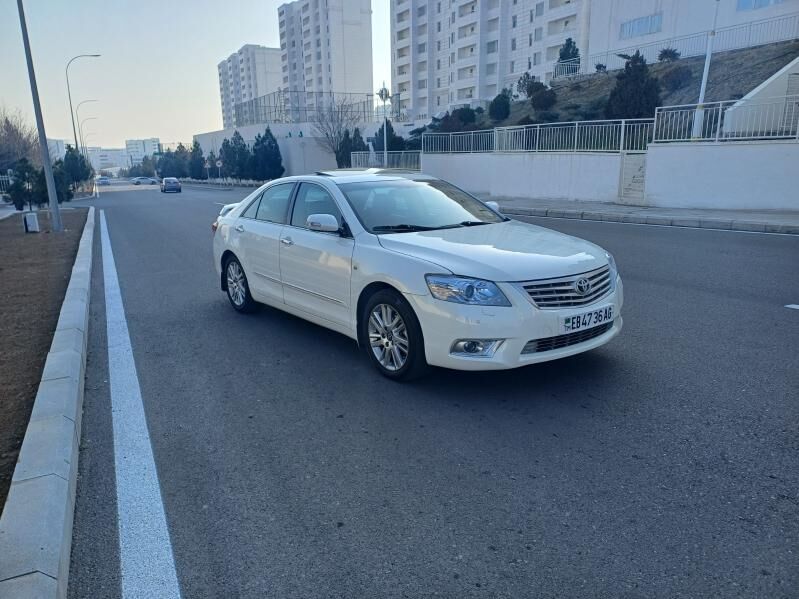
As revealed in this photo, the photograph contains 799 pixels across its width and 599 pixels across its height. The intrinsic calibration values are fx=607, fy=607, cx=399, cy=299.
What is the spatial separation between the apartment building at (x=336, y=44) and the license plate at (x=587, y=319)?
103976 mm

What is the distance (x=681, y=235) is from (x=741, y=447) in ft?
34.6

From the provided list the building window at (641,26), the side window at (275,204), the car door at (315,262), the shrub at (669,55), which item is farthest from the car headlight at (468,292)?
the building window at (641,26)

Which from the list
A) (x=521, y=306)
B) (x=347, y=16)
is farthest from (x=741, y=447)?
(x=347, y=16)

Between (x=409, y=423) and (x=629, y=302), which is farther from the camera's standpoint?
(x=629, y=302)

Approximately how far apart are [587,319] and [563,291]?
0.30 meters

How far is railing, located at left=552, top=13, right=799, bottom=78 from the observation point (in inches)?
1336

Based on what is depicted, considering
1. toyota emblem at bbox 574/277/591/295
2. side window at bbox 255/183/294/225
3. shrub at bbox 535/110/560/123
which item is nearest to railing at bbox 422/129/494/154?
shrub at bbox 535/110/560/123

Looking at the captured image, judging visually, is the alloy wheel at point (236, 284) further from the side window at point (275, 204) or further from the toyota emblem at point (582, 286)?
the toyota emblem at point (582, 286)

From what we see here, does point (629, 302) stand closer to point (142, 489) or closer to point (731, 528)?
point (731, 528)

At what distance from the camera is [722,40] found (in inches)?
1458

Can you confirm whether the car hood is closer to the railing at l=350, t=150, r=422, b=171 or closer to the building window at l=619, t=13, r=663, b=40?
the railing at l=350, t=150, r=422, b=171

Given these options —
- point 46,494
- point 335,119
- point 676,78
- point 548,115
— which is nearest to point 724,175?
point 46,494

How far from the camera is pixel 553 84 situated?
4731 cm

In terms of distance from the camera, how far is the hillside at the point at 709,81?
102 feet
